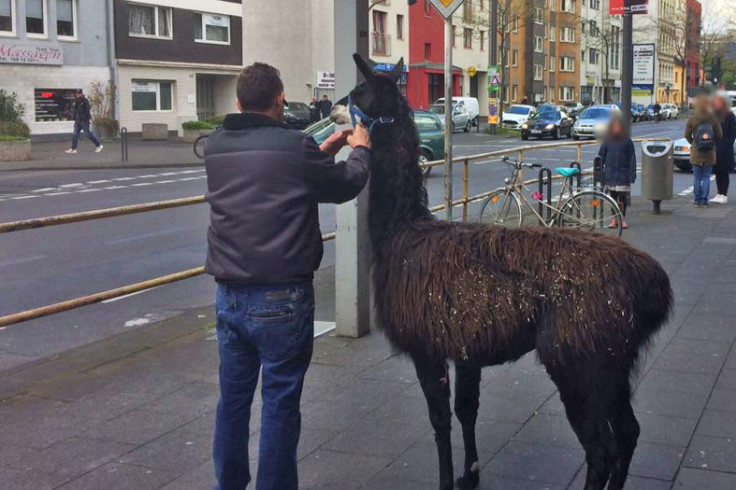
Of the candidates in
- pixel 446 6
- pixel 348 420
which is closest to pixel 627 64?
pixel 446 6

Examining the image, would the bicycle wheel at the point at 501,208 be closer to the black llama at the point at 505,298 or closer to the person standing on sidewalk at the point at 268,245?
the black llama at the point at 505,298

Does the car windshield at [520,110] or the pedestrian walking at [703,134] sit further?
the car windshield at [520,110]

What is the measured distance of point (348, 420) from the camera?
5391 mm

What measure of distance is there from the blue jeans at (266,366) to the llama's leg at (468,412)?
885mm

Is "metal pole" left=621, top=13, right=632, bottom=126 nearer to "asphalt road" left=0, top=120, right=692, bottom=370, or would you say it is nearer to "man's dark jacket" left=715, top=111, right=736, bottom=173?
"man's dark jacket" left=715, top=111, right=736, bottom=173

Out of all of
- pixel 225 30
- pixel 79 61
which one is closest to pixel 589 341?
pixel 79 61

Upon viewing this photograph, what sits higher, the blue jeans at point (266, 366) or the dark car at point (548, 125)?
the dark car at point (548, 125)

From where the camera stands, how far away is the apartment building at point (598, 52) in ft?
271

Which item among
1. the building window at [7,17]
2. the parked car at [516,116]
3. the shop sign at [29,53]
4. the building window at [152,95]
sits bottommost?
the parked car at [516,116]

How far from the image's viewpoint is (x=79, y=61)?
41.2 m

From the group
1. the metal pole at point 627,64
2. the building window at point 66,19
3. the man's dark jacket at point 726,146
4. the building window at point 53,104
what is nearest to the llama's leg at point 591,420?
the man's dark jacket at point 726,146

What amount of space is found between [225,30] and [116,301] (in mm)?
43032

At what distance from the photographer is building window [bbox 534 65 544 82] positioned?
260 feet

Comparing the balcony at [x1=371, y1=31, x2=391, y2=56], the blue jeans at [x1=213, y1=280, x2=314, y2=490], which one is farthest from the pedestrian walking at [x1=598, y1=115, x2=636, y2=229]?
the balcony at [x1=371, y1=31, x2=391, y2=56]
